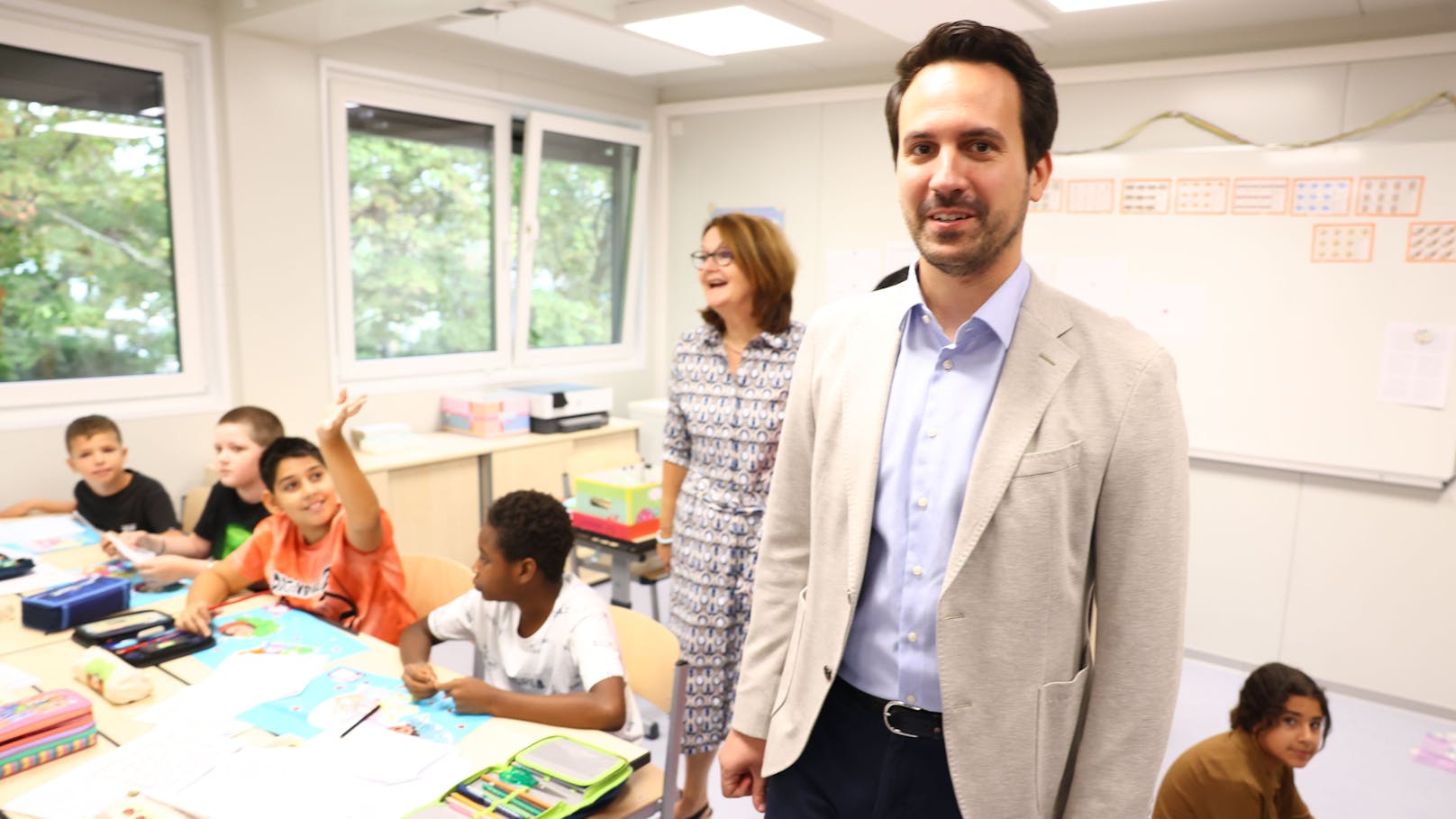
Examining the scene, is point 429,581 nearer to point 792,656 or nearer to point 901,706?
point 792,656

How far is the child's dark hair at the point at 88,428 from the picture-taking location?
2900mm

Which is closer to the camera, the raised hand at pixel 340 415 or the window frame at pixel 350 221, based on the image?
the raised hand at pixel 340 415

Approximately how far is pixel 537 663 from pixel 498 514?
0.33 meters

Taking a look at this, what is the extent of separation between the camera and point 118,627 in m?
1.95

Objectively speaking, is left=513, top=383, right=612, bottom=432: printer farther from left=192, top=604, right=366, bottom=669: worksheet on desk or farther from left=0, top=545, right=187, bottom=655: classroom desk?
left=192, top=604, right=366, bottom=669: worksheet on desk

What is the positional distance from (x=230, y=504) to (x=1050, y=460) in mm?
2526

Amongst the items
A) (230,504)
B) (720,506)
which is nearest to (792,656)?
(720,506)

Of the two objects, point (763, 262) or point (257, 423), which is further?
point (257, 423)

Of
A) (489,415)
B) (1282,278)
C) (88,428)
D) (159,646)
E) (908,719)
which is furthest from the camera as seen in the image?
(489,415)

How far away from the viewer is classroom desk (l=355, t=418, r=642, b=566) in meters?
3.65

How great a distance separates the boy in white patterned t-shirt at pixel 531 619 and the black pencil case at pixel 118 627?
58cm

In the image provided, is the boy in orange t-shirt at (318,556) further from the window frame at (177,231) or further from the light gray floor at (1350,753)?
the window frame at (177,231)

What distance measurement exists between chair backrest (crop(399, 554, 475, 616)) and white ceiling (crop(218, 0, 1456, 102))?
6.02ft

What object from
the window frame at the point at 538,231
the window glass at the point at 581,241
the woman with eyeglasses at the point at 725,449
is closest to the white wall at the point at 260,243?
the window frame at the point at 538,231
